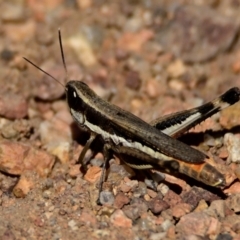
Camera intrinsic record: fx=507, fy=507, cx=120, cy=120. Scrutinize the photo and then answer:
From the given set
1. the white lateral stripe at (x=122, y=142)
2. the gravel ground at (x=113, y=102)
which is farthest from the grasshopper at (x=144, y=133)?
the gravel ground at (x=113, y=102)

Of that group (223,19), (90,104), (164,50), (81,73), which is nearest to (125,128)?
(90,104)

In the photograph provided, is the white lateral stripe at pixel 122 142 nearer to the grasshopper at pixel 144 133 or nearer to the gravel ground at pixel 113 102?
the grasshopper at pixel 144 133

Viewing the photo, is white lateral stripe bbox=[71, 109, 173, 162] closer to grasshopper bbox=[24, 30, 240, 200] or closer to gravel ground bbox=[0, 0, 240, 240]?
grasshopper bbox=[24, 30, 240, 200]

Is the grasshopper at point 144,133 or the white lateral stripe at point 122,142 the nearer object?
the grasshopper at point 144,133

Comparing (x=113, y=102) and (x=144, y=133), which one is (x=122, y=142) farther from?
(x=113, y=102)
